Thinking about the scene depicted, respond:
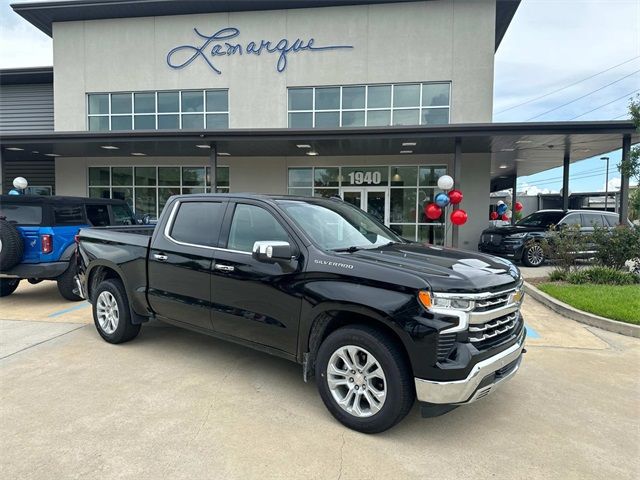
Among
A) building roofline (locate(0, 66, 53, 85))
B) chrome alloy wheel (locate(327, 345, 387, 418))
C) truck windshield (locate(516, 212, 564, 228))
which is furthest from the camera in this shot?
building roofline (locate(0, 66, 53, 85))

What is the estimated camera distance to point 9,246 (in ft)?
21.8

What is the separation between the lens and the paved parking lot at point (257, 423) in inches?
113

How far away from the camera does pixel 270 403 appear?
3762 millimetres

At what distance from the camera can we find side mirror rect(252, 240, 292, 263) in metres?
3.43

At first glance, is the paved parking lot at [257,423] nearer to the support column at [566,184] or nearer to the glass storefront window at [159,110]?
the support column at [566,184]

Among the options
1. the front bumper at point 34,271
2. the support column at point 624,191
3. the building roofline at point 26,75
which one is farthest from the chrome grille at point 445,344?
the building roofline at point 26,75

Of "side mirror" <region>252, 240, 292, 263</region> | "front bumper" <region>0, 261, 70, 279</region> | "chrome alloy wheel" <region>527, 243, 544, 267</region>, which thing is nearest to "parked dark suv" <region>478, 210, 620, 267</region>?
"chrome alloy wheel" <region>527, 243, 544, 267</region>

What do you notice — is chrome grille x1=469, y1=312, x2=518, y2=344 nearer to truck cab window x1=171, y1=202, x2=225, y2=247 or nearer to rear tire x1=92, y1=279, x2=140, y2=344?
truck cab window x1=171, y1=202, x2=225, y2=247

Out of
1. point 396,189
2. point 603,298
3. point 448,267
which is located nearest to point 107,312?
point 448,267

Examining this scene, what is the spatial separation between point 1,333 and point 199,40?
48.5 ft

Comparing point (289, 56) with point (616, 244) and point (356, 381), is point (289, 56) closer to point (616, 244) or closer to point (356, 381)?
point (616, 244)

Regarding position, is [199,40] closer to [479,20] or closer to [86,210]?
[479,20]

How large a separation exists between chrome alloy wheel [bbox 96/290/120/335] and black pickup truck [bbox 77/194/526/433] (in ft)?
1.07

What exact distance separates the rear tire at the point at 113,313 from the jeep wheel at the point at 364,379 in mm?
2847
